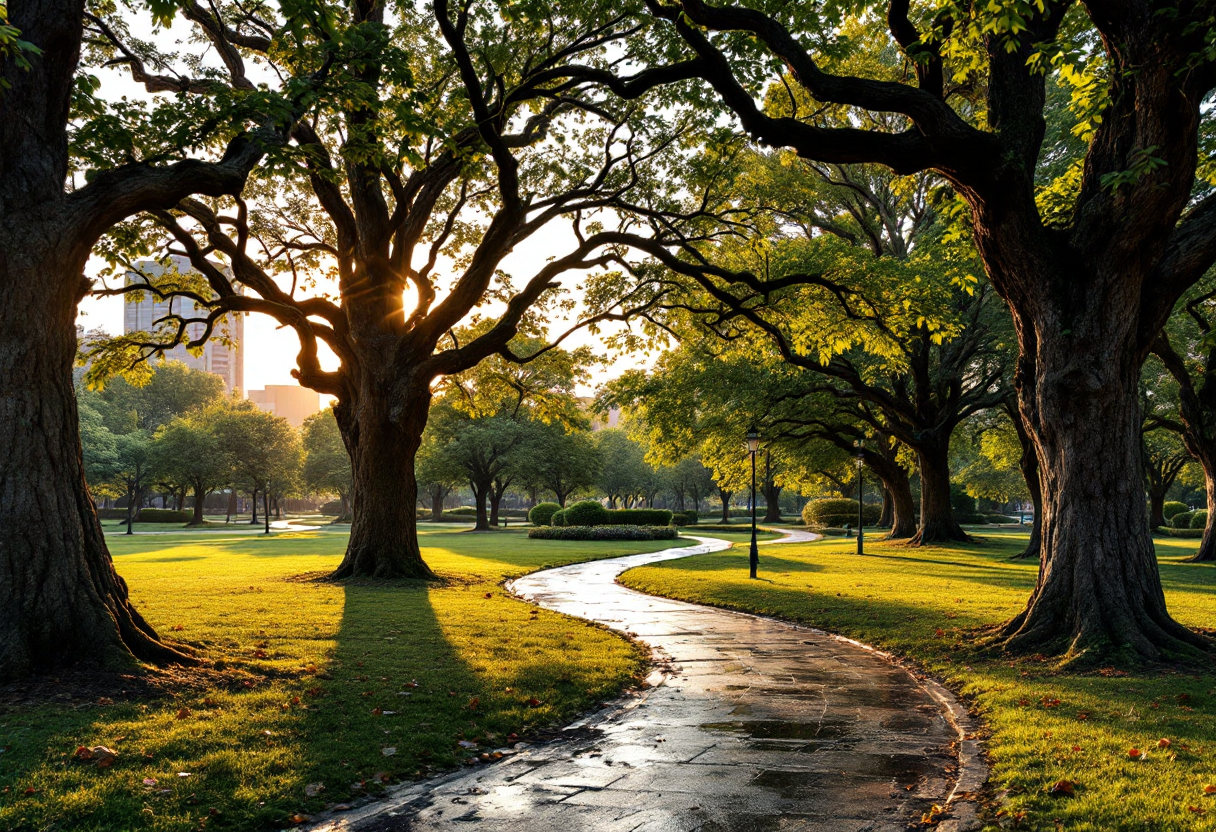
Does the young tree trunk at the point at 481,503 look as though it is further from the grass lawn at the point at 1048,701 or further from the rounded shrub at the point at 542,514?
the grass lawn at the point at 1048,701

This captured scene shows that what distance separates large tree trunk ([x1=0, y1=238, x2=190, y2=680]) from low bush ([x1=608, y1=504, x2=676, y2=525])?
3643 cm

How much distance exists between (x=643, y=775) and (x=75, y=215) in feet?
23.5

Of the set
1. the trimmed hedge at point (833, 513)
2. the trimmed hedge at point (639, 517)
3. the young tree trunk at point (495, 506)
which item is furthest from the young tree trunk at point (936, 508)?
the young tree trunk at point (495, 506)

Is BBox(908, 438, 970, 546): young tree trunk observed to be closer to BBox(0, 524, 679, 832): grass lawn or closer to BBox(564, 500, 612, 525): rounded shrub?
BBox(564, 500, 612, 525): rounded shrub

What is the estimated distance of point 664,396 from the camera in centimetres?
2533

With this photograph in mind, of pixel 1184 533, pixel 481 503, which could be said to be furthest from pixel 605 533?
pixel 1184 533

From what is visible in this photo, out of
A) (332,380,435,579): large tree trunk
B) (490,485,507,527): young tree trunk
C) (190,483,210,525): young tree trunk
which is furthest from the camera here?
(490,485,507,527): young tree trunk

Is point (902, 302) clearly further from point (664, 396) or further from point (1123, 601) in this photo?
point (664, 396)

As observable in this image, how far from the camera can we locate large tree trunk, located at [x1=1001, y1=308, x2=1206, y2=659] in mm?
8727

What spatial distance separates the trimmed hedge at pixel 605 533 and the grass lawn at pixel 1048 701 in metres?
19.9

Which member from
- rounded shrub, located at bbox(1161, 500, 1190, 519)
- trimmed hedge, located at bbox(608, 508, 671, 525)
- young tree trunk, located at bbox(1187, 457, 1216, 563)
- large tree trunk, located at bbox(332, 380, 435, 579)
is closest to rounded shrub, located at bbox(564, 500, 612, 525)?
trimmed hedge, located at bbox(608, 508, 671, 525)

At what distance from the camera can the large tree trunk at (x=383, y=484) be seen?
17.6 metres

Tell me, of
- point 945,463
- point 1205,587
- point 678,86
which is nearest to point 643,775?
point 678,86

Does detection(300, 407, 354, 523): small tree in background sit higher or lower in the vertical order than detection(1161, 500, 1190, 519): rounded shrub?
higher
